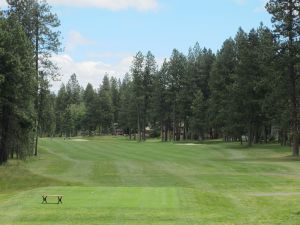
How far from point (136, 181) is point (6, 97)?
639 inches

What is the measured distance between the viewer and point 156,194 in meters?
23.4

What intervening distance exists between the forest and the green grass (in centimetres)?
704

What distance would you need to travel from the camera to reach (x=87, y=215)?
56.9ft

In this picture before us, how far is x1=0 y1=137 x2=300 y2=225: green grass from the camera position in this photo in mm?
16969

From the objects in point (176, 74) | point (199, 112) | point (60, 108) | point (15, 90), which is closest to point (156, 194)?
point (15, 90)

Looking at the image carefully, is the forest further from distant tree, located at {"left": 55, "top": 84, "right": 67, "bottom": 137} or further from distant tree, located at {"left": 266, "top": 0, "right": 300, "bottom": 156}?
distant tree, located at {"left": 55, "top": 84, "right": 67, "bottom": 137}

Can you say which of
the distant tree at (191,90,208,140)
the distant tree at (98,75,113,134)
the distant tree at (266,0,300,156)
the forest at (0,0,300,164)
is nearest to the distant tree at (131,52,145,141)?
the forest at (0,0,300,164)

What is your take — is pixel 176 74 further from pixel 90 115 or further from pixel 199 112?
pixel 90 115

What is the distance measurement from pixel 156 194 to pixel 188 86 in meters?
87.0

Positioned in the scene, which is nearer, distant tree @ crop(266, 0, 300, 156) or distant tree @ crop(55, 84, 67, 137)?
distant tree @ crop(266, 0, 300, 156)

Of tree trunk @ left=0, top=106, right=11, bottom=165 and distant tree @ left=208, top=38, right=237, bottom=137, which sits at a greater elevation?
distant tree @ left=208, top=38, right=237, bottom=137

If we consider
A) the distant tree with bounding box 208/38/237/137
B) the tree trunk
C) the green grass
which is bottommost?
the green grass

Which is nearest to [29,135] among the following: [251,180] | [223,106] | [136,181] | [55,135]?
[136,181]

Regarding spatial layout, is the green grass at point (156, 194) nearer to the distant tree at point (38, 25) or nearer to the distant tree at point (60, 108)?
the distant tree at point (38, 25)
